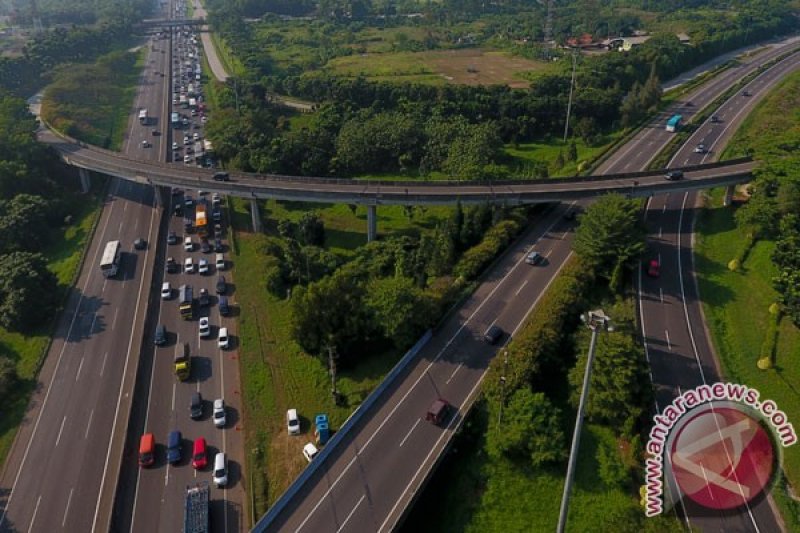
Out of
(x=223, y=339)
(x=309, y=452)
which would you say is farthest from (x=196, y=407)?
(x=309, y=452)

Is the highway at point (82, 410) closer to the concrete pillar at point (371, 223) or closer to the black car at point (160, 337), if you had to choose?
the black car at point (160, 337)

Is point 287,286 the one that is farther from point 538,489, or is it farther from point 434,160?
point 434,160

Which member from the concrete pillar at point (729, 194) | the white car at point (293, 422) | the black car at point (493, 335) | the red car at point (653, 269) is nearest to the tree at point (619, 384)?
the black car at point (493, 335)

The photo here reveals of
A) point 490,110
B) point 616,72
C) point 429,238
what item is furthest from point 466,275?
point 616,72

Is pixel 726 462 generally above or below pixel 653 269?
below

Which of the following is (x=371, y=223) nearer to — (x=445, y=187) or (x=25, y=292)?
(x=445, y=187)

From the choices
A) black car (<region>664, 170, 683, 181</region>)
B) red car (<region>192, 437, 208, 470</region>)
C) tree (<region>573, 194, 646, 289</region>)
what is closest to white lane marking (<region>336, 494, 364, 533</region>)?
red car (<region>192, 437, 208, 470</region>)
